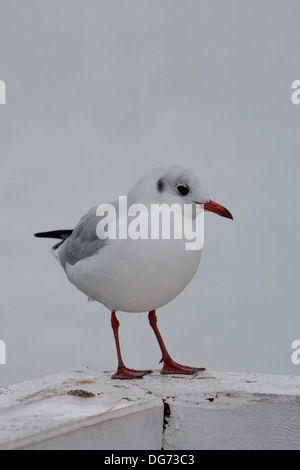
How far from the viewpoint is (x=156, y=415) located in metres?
3.65

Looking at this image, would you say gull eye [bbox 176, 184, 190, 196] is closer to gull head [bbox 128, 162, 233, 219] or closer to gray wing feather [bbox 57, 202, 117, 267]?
gull head [bbox 128, 162, 233, 219]

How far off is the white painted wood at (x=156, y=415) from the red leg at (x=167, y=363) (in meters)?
0.25

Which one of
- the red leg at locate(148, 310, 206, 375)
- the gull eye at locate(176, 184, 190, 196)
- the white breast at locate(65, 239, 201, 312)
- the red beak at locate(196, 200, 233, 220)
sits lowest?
the red leg at locate(148, 310, 206, 375)

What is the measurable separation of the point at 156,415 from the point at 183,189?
1.43 m

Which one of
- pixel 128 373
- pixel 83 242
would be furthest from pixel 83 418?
pixel 83 242

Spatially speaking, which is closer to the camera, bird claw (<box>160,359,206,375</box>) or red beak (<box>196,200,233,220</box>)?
red beak (<box>196,200,233,220</box>)

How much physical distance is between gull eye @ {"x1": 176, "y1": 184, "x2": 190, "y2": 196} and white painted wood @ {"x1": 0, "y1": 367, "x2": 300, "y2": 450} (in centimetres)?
124

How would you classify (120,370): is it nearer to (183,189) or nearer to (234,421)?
(234,421)

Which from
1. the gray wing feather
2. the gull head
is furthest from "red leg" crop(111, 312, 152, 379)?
the gull head

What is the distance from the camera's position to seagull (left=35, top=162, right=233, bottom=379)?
4.13 metres

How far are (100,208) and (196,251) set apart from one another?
822 millimetres

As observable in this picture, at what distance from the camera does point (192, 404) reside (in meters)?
3.77
